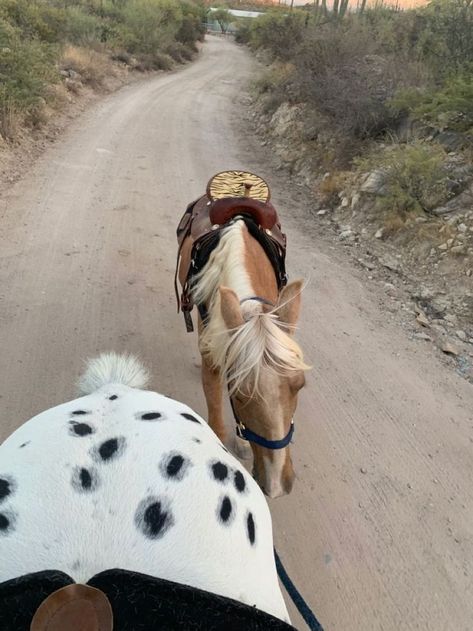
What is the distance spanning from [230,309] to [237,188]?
1.83 meters

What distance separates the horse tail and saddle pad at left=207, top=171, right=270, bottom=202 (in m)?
1.81

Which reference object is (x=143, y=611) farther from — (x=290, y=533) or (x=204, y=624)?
(x=290, y=533)

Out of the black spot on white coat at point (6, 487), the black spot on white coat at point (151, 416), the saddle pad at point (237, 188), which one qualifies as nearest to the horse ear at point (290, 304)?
the black spot on white coat at point (151, 416)

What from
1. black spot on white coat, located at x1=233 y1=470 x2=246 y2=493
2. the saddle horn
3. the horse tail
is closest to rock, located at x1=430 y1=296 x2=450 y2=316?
the horse tail

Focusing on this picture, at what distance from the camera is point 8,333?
A: 4051mm

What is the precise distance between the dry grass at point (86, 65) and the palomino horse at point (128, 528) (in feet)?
45.1

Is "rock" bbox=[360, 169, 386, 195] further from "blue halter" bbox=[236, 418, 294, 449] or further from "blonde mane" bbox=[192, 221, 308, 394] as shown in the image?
"blue halter" bbox=[236, 418, 294, 449]

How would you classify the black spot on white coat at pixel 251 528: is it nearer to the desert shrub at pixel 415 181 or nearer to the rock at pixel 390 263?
the rock at pixel 390 263

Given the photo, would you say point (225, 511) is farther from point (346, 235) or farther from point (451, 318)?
point (346, 235)

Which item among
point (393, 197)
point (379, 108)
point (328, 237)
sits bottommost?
point (328, 237)

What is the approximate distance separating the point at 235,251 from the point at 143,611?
6.21ft

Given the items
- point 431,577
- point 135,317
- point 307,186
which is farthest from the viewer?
point 307,186

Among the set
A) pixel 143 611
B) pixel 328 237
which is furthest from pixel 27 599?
pixel 328 237

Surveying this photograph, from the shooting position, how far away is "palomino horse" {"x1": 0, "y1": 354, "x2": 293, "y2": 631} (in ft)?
3.61
